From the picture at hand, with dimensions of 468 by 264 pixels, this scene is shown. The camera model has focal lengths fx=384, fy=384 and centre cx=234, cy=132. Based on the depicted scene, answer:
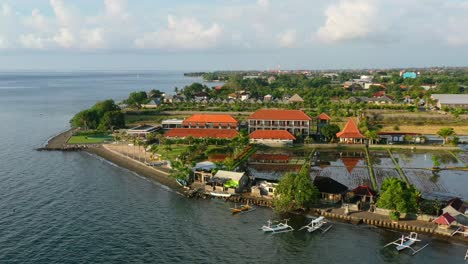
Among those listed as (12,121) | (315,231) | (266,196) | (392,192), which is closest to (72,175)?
(266,196)

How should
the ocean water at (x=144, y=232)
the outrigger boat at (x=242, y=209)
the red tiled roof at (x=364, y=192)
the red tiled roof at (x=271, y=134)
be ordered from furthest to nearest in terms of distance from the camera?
the red tiled roof at (x=271, y=134)
the red tiled roof at (x=364, y=192)
the outrigger boat at (x=242, y=209)
the ocean water at (x=144, y=232)

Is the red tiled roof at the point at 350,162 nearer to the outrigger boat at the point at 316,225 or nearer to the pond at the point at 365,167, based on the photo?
the pond at the point at 365,167

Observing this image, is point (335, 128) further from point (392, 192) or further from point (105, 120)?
point (105, 120)

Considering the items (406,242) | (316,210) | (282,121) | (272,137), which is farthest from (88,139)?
(406,242)

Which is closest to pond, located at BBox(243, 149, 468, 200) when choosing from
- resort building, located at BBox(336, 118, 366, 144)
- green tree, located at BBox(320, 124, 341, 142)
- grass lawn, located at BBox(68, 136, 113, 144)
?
resort building, located at BBox(336, 118, 366, 144)

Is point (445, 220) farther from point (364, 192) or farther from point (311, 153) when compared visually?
point (311, 153)

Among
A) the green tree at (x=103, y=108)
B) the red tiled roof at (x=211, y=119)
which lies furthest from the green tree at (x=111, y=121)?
the red tiled roof at (x=211, y=119)
